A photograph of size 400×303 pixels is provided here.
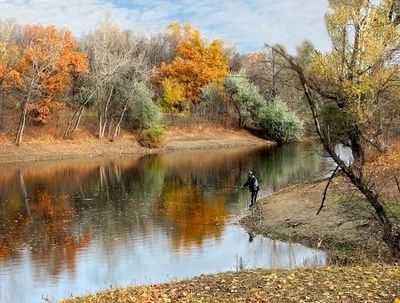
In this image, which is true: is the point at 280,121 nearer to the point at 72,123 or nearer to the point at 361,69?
the point at 72,123

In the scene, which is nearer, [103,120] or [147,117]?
[103,120]

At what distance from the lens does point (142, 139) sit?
71062mm

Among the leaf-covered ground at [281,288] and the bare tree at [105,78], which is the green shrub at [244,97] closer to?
the bare tree at [105,78]

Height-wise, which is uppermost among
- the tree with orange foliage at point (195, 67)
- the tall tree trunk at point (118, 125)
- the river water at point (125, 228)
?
the tree with orange foliage at point (195, 67)

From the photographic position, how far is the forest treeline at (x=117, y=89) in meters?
59.7

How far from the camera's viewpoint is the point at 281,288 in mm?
11789

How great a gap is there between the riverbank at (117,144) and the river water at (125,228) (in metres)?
7.71

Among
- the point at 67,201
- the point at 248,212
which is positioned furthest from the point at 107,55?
the point at 248,212

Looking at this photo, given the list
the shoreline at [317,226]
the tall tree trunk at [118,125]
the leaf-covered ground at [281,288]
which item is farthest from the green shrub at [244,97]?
the leaf-covered ground at [281,288]

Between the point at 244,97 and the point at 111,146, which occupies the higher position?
the point at 244,97

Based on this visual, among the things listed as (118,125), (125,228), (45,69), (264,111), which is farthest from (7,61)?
(125,228)

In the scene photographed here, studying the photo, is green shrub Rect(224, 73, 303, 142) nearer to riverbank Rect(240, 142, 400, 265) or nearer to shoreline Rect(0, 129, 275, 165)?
shoreline Rect(0, 129, 275, 165)

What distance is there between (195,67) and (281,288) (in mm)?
73942

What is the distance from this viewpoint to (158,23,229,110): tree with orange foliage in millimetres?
83750
